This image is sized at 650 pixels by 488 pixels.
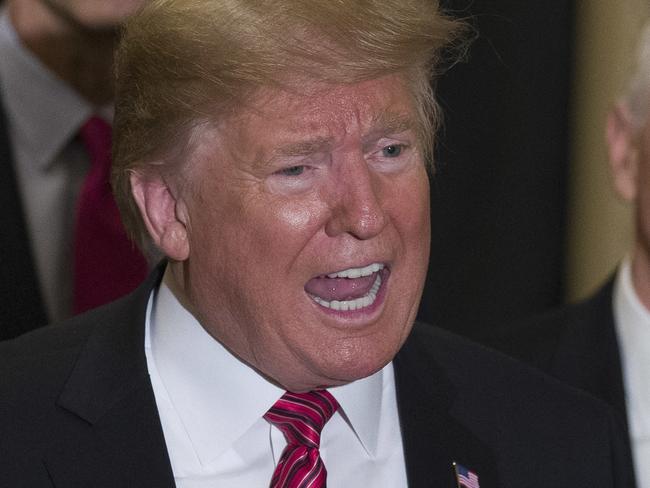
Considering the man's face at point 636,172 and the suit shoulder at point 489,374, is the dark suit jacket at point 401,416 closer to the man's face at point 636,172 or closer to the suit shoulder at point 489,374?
the suit shoulder at point 489,374

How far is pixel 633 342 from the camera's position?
2621 millimetres

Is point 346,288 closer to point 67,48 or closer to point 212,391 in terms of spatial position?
point 212,391

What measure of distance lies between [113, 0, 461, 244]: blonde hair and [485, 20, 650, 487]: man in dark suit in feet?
2.71

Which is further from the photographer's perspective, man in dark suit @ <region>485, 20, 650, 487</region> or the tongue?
man in dark suit @ <region>485, 20, 650, 487</region>

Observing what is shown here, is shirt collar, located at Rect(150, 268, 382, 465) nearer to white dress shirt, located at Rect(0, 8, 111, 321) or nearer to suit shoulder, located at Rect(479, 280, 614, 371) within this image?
suit shoulder, located at Rect(479, 280, 614, 371)

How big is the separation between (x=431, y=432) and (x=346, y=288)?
292mm

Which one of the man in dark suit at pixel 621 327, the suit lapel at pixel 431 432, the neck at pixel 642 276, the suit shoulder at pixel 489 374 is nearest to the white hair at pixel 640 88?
the man in dark suit at pixel 621 327

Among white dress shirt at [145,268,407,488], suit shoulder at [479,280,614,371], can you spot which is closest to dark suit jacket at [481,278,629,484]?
suit shoulder at [479,280,614,371]

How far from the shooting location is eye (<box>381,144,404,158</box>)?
198 centimetres

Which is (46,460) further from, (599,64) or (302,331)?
(599,64)

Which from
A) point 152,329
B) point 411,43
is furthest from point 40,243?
point 411,43

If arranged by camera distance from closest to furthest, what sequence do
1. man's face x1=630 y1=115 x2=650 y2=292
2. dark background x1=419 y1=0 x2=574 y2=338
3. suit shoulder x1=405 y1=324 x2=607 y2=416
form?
suit shoulder x1=405 y1=324 x2=607 y2=416 → man's face x1=630 y1=115 x2=650 y2=292 → dark background x1=419 y1=0 x2=574 y2=338

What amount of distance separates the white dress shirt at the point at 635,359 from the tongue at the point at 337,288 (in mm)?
728

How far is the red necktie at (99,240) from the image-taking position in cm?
275
